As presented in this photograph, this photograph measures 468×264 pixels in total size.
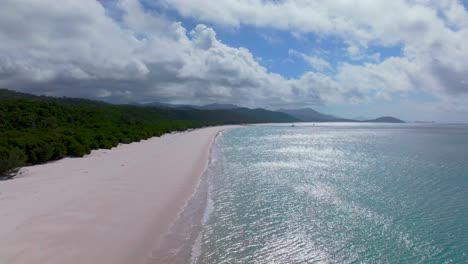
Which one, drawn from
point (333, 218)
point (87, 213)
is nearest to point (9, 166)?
point (87, 213)

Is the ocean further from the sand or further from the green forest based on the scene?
the green forest

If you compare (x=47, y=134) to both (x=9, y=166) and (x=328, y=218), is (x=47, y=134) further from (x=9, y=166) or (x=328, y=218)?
(x=328, y=218)

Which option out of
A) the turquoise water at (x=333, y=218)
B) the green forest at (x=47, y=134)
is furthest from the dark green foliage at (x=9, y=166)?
the turquoise water at (x=333, y=218)

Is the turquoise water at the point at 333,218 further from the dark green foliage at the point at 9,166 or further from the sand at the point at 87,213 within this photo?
the dark green foliage at the point at 9,166

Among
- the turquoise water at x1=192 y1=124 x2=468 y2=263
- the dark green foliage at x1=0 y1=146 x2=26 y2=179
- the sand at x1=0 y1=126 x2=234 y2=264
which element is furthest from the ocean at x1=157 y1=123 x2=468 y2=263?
the dark green foliage at x1=0 y1=146 x2=26 y2=179

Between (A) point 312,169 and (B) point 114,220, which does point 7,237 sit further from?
(A) point 312,169

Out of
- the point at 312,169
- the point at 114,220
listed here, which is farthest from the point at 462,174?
the point at 114,220

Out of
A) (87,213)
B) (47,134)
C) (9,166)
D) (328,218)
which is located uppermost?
(47,134)

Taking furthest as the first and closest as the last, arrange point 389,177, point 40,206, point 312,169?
point 312,169 < point 389,177 < point 40,206
